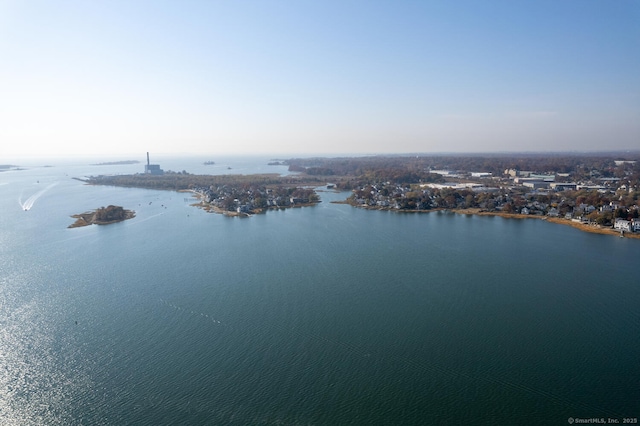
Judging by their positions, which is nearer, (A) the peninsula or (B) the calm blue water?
(B) the calm blue water

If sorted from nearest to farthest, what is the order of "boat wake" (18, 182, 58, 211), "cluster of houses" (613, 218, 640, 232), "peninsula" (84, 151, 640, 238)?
1. "cluster of houses" (613, 218, 640, 232)
2. "peninsula" (84, 151, 640, 238)
3. "boat wake" (18, 182, 58, 211)

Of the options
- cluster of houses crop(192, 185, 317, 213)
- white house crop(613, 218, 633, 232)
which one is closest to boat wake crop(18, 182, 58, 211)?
cluster of houses crop(192, 185, 317, 213)

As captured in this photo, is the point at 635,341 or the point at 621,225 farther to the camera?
the point at 621,225

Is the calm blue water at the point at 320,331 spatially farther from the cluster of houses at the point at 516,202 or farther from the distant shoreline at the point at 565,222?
the cluster of houses at the point at 516,202

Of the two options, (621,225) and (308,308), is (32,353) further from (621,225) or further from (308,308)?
(621,225)

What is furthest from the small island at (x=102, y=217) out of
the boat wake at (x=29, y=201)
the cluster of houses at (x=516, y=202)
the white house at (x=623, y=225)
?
the white house at (x=623, y=225)

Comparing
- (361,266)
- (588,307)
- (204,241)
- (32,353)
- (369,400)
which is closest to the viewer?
(369,400)

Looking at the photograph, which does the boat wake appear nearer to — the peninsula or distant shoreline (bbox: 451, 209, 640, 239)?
the peninsula

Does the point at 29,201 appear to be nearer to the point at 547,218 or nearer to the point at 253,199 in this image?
the point at 253,199

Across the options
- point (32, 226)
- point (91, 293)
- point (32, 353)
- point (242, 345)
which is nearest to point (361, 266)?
point (242, 345)
